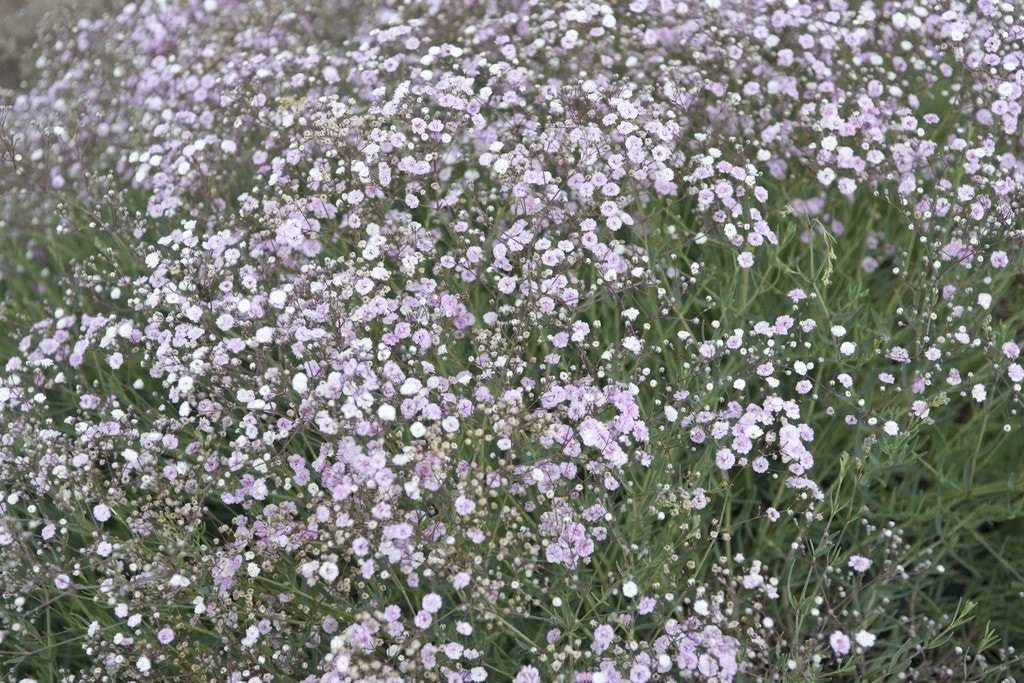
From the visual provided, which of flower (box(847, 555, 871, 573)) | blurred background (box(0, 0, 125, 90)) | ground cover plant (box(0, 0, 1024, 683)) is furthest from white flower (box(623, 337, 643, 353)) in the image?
blurred background (box(0, 0, 125, 90))

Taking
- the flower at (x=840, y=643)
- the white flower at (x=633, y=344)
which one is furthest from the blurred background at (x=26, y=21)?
the flower at (x=840, y=643)

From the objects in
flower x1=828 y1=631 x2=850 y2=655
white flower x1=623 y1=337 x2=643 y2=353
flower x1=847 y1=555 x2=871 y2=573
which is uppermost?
white flower x1=623 y1=337 x2=643 y2=353

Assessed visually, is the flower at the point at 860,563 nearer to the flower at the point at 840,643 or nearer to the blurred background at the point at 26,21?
the flower at the point at 840,643

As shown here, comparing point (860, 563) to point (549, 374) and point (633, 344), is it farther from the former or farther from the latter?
point (549, 374)

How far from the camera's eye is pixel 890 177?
165 inches

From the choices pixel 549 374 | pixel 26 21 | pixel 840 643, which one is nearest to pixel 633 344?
pixel 549 374

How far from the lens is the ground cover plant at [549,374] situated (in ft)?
10.8

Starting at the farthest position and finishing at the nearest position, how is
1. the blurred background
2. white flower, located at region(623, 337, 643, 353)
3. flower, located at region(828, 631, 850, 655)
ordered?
the blurred background, white flower, located at region(623, 337, 643, 353), flower, located at region(828, 631, 850, 655)

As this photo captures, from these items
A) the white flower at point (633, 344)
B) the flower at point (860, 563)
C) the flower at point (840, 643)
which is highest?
the white flower at point (633, 344)

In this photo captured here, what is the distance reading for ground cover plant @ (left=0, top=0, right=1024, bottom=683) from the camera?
A: 3.30 meters

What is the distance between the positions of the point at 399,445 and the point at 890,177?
2722mm

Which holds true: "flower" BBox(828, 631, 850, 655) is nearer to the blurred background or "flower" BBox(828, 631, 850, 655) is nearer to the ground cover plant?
the ground cover plant

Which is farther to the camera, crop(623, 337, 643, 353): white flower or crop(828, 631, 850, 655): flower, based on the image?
crop(623, 337, 643, 353): white flower

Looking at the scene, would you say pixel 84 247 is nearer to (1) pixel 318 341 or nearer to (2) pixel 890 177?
(1) pixel 318 341
